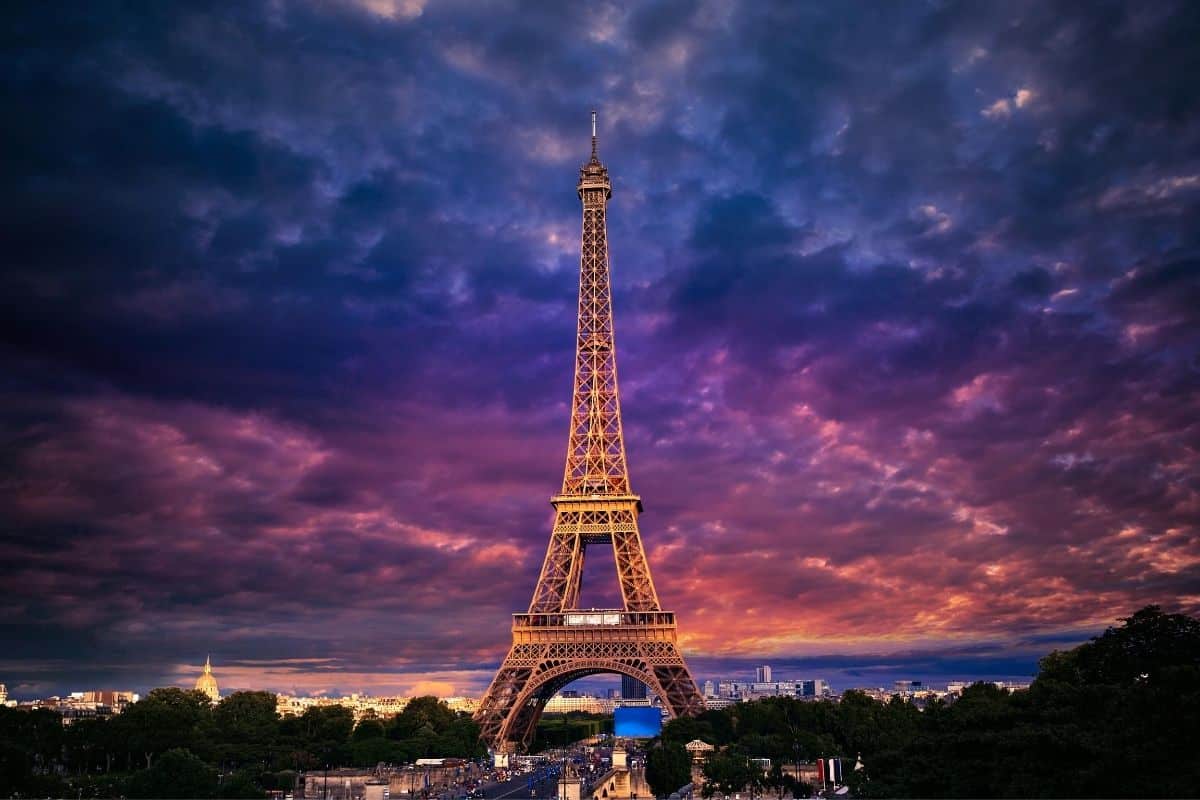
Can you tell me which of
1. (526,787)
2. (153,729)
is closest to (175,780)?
(526,787)

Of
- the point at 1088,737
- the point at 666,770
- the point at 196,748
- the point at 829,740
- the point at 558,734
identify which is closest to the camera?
the point at 1088,737

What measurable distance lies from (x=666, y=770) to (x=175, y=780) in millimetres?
29818

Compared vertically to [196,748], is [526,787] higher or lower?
lower

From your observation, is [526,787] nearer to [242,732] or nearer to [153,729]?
[153,729]

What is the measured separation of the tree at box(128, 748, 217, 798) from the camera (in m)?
52.0

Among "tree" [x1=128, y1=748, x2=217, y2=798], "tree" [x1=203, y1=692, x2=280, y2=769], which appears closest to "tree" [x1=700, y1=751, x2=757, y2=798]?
"tree" [x1=128, y1=748, x2=217, y2=798]

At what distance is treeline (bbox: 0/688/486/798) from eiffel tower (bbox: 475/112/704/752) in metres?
6.96

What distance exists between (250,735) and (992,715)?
240ft

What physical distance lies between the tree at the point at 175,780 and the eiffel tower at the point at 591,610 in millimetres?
30133

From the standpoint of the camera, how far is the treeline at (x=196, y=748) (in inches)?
2122

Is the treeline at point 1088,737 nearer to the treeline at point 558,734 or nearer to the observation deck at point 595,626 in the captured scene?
the observation deck at point 595,626

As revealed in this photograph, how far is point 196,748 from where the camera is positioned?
255 feet

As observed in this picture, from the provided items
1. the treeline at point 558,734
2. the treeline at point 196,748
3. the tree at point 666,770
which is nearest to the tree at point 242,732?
the treeline at point 196,748

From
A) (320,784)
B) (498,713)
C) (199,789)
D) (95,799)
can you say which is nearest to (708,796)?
(498,713)
